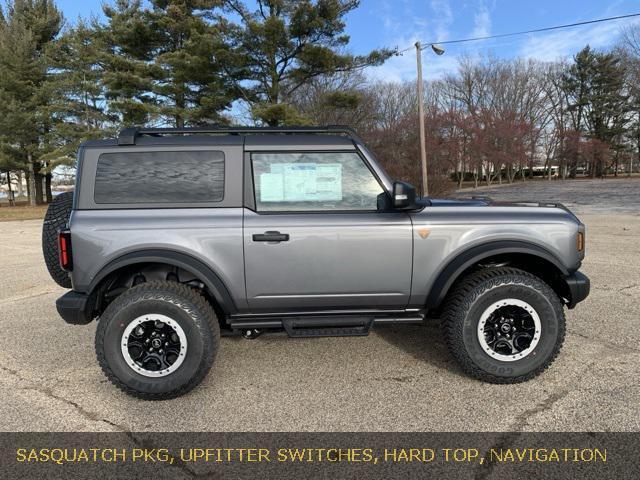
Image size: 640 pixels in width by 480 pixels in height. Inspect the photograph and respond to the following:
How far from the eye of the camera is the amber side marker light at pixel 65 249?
3039mm

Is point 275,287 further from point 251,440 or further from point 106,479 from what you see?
point 106,479

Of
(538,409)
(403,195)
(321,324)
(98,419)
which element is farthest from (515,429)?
(98,419)

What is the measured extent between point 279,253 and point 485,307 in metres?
1.57

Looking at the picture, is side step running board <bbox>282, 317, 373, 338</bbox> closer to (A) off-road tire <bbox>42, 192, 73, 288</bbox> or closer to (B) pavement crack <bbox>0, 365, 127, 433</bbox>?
(B) pavement crack <bbox>0, 365, 127, 433</bbox>

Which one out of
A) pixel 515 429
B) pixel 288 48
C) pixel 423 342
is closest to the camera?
pixel 515 429

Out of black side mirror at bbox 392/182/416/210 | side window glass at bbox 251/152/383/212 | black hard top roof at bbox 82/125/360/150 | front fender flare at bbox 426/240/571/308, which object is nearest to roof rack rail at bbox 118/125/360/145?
black hard top roof at bbox 82/125/360/150

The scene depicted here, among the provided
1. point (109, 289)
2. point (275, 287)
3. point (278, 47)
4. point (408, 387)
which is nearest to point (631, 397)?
point (408, 387)

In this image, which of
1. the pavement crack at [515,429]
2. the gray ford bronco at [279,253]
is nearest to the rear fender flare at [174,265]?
the gray ford bronco at [279,253]

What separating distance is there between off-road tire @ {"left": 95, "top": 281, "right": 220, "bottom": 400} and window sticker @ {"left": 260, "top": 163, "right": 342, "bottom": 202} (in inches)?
40.2

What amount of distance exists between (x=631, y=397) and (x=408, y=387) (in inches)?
59.7

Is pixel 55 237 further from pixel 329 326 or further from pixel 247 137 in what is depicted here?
pixel 329 326

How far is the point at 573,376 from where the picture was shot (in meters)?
3.33

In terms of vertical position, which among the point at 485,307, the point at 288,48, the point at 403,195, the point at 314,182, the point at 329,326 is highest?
the point at 288,48

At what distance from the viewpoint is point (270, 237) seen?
311 cm
